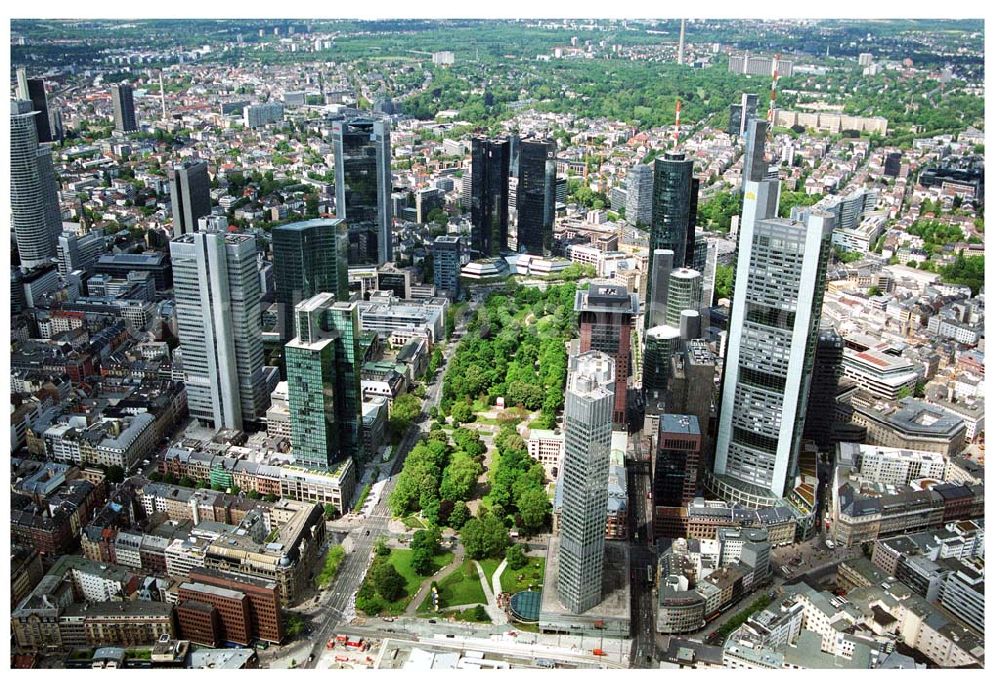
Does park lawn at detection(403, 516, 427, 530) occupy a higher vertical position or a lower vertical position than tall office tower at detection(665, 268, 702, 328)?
lower

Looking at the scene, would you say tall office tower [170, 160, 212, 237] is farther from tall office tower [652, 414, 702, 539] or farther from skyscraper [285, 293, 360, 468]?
tall office tower [652, 414, 702, 539]

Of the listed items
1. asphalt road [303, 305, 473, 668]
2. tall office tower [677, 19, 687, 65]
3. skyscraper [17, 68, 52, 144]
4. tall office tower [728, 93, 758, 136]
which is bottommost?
asphalt road [303, 305, 473, 668]

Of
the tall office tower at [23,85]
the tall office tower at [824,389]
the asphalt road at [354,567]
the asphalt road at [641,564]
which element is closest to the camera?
the asphalt road at [641,564]

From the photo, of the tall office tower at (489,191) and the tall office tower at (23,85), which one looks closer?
the tall office tower at (23,85)

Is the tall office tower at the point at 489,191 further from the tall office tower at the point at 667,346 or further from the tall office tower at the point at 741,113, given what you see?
the tall office tower at the point at 741,113

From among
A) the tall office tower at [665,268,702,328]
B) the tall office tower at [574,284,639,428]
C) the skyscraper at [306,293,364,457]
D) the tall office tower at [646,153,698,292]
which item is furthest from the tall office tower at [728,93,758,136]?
the skyscraper at [306,293,364,457]

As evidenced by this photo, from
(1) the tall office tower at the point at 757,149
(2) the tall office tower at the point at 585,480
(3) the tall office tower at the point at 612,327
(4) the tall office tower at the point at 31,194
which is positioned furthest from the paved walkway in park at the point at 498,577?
(4) the tall office tower at the point at 31,194
